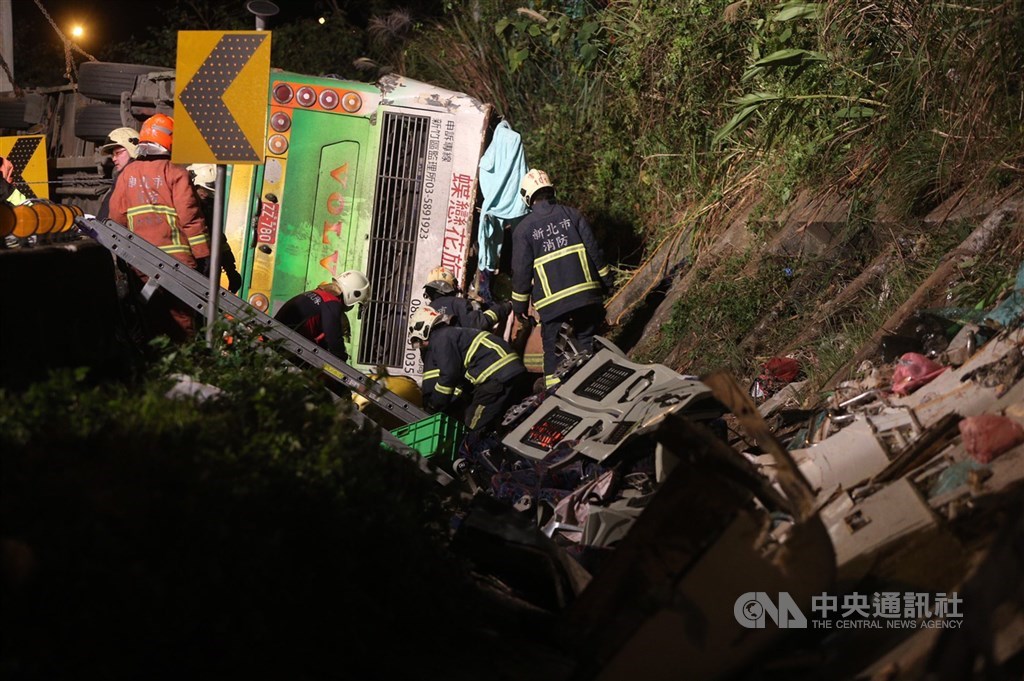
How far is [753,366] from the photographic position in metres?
8.61

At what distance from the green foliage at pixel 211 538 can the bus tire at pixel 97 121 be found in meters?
8.74

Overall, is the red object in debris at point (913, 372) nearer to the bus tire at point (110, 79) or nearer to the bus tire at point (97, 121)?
the bus tire at point (97, 121)

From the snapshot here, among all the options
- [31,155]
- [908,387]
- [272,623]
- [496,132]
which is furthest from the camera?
[31,155]

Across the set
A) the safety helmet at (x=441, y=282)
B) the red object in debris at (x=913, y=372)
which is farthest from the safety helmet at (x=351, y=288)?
the red object in debris at (x=913, y=372)

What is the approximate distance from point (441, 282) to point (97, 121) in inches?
204

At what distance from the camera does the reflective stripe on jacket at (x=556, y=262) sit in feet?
29.9

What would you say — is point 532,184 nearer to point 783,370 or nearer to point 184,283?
point 783,370

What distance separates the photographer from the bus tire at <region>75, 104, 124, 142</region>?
12516 millimetres

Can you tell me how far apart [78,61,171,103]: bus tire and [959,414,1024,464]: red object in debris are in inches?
399

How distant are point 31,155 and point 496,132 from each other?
540 cm

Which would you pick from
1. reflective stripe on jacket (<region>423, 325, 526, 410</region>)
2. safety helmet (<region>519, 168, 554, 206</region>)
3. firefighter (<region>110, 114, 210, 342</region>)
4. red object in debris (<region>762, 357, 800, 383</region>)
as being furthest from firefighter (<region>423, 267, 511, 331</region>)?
red object in debris (<region>762, 357, 800, 383</region>)

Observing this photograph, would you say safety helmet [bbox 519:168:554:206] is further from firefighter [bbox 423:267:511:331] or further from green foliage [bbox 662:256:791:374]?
green foliage [bbox 662:256:791:374]

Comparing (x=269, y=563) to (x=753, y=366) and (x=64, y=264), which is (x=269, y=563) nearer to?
(x=64, y=264)

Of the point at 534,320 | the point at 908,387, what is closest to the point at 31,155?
the point at 534,320
